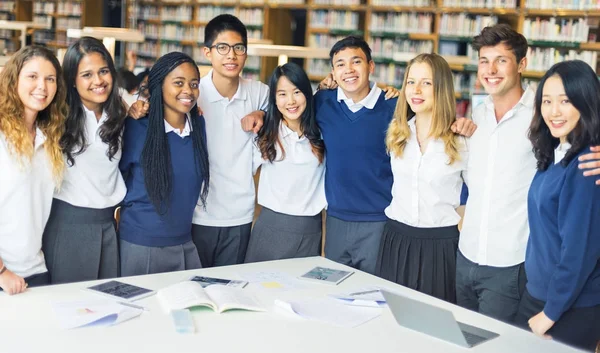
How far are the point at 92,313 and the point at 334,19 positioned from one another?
8105 mm

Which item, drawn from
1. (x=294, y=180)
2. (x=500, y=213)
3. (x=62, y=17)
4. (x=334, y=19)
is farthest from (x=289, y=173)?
(x=62, y=17)

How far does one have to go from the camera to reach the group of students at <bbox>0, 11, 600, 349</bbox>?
7.41 feet

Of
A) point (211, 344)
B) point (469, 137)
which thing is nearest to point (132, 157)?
point (211, 344)

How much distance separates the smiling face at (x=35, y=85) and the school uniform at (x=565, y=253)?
5.75ft

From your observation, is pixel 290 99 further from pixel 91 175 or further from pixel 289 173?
pixel 91 175

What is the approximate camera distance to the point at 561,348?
6.74ft

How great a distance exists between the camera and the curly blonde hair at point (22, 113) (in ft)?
8.21

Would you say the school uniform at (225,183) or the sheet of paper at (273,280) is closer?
the sheet of paper at (273,280)

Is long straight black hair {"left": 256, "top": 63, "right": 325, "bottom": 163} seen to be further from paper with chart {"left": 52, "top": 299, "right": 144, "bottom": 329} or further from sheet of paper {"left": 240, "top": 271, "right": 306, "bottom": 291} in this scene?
paper with chart {"left": 52, "top": 299, "right": 144, "bottom": 329}

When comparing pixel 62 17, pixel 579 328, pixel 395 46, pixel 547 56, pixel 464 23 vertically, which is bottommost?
pixel 579 328

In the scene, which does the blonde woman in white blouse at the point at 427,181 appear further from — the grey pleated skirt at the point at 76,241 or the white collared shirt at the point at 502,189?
the grey pleated skirt at the point at 76,241

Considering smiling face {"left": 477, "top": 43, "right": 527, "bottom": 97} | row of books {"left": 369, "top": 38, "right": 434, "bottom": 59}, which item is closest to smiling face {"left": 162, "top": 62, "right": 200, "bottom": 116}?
smiling face {"left": 477, "top": 43, "right": 527, "bottom": 97}

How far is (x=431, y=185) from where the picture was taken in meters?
2.86

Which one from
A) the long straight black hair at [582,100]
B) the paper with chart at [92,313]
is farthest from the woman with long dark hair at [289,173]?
the long straight black hair at [582,100]
